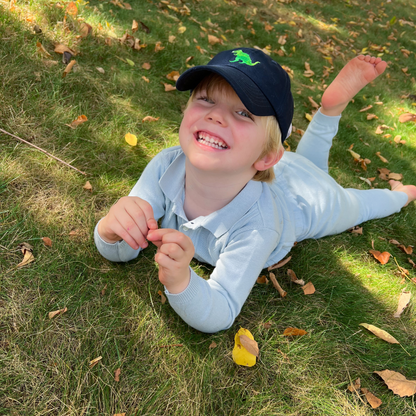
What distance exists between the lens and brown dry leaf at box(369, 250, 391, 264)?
2.44 meters

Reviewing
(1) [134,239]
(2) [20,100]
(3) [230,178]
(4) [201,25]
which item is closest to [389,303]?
(3) [230,178]

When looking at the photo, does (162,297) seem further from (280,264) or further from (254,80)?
(254,80)

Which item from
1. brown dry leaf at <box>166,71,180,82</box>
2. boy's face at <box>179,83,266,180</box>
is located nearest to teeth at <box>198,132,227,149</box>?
boy's face at <box>179,83,266,180</box>

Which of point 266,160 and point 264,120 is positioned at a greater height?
point 264,120

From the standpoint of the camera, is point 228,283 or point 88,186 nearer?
point 228,283

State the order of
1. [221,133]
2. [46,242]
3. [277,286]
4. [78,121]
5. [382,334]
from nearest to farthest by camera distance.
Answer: [221,133]
[46,242]
[382,334]
[277,286]
[78,121]

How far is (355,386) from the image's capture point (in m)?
1.70

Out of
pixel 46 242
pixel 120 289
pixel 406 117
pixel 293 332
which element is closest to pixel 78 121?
pixel 46 242

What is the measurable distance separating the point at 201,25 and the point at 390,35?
4769mm

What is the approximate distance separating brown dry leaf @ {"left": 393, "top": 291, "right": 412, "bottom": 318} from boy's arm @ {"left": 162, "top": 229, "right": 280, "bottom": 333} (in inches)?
42.7

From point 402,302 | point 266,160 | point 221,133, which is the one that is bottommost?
point 402,302

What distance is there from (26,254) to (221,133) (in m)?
1.15

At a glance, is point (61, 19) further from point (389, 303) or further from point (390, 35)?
point (390, 35)

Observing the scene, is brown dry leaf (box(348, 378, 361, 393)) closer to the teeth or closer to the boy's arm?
the boy's arm
